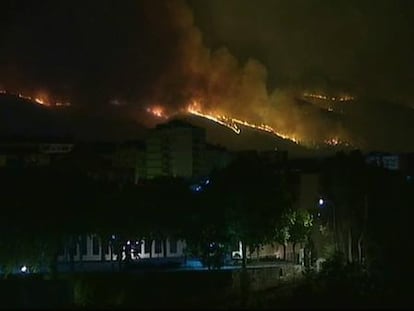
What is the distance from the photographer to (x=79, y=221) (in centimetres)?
2559

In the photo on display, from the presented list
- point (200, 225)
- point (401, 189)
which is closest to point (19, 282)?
point (200, 225)

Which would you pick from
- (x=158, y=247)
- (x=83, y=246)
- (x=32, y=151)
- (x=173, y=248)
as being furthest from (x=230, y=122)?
(x=83, y=246)

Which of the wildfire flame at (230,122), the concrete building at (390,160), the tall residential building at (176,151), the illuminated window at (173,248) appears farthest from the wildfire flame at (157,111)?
the illuminated window at (173,248)

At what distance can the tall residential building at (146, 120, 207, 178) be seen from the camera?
45.0m

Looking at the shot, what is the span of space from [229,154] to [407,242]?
28.7m

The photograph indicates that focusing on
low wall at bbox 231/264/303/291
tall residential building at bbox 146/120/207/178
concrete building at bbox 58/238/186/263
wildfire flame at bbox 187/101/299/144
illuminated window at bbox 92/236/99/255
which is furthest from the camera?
wildfire flame at bbox 187/101/299/144

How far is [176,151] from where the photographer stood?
1837 inches

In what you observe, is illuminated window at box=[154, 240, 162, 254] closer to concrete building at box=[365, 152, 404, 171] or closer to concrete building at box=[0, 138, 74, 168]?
concrete building at box=[0, 138, 74, 168]

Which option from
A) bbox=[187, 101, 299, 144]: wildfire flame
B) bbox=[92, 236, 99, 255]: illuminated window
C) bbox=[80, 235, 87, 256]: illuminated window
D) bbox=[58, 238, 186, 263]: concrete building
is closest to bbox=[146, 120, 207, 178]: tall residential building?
bbox=[187, 101, 299, 144]: wildfire flame

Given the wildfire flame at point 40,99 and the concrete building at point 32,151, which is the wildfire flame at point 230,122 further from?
the wildfire flame at point 40,99

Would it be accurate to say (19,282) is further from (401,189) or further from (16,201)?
(401,189)

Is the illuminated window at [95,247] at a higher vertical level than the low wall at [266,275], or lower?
higher

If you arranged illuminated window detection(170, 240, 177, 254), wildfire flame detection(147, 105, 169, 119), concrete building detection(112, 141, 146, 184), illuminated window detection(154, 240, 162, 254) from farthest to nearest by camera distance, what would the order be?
wildfire flame detection(147, 105, 169, 119)
concrete building detection(112, 141, 146, 184)
illuminated window detection(170, 240, 177, 254)
illuminated window detection(154, 240, 162, 254)

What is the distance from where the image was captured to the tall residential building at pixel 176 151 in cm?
4503
